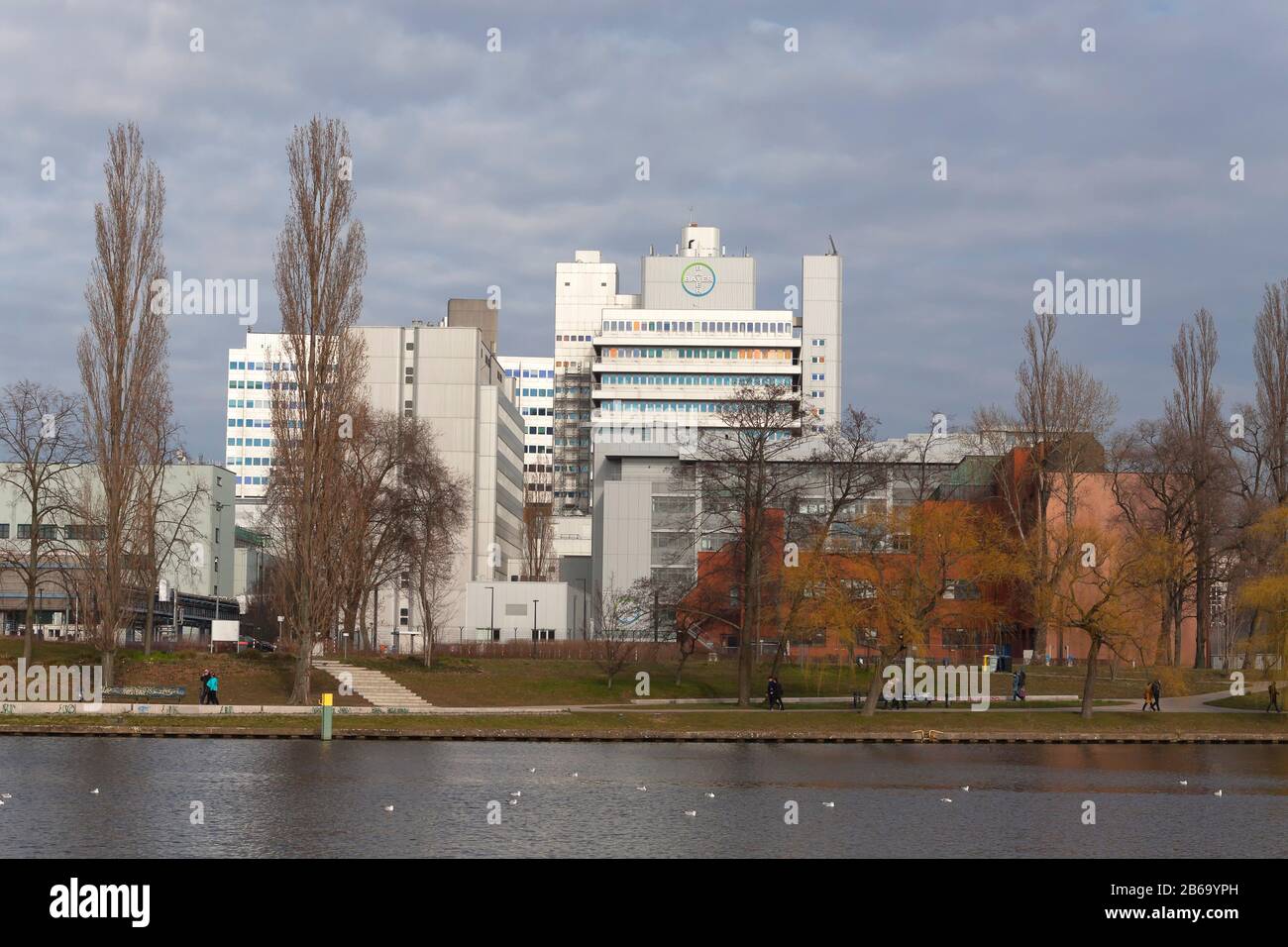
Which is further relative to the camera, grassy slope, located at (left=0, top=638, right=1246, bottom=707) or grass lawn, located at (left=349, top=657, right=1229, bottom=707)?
grass lawn, located at (left=349, top=657, right=1229, bottom=707)

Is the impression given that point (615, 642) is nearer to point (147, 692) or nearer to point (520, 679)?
point (520, 679)

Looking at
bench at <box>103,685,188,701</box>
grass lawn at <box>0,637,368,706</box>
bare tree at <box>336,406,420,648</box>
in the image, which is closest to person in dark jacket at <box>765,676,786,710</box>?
grass lawn at <box>0,637,368,706</box>

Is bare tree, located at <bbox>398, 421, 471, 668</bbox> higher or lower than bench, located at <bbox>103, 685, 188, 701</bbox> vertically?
higher

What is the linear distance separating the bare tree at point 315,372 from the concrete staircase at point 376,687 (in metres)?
4.18

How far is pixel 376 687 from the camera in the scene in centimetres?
6881

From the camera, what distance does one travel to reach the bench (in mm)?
62219

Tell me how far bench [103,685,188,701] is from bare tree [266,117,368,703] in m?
5.00

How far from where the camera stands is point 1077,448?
302ft

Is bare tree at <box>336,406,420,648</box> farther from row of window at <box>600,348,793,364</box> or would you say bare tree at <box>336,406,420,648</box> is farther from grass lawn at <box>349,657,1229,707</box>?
row of window at <box>600,348,793,364</box>

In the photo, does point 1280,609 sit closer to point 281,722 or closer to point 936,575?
point 936,575

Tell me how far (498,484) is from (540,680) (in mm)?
79858

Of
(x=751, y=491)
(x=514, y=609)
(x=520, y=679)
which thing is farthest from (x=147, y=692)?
(x=514, y=609)

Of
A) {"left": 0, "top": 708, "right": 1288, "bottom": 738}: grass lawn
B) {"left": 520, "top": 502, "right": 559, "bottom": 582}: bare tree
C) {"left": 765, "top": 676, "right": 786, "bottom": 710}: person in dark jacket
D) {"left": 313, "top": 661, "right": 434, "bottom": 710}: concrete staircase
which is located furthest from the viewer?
{"left": 520, "top": 502, "right": 559, "bottom": 582}: bare tree
